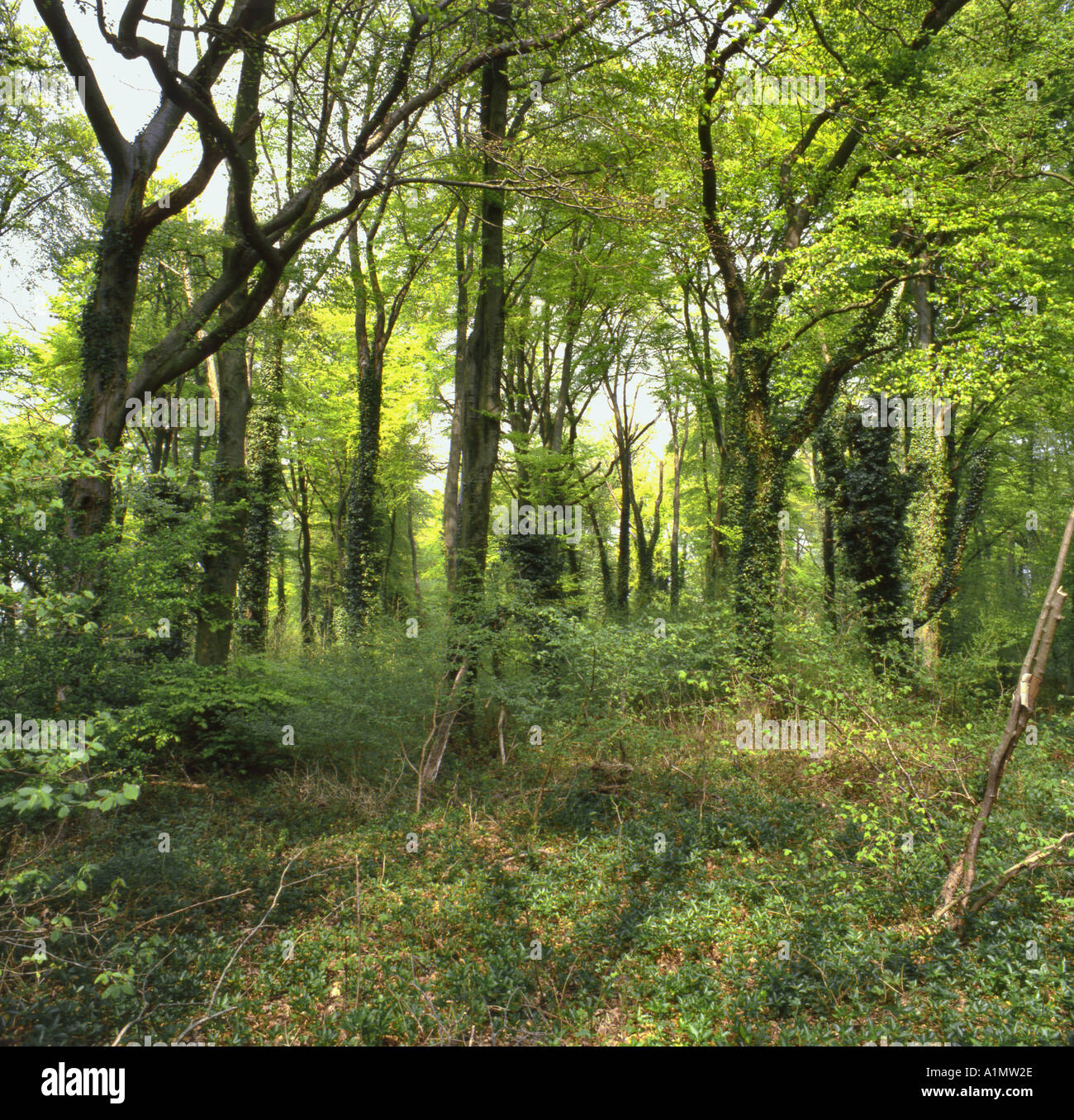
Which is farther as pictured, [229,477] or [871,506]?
[871,506]

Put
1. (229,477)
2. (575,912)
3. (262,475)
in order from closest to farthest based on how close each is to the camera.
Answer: (575,912)
(229,477)
(262,475)

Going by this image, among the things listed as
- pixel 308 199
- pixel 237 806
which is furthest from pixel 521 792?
pixel 308 199

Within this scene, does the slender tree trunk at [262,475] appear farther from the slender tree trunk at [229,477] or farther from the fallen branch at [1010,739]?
the fallen branch at [1010,739]

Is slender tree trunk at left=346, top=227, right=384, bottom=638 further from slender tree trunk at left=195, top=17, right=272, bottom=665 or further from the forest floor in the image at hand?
the forest floor

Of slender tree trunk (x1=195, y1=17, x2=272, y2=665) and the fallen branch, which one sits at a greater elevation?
slender tree trunk (x1=195, y1=17, x2=272, y2=665)

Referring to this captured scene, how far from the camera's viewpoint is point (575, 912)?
6.04 metres

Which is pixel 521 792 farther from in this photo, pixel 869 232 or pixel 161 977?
pixel 869 232

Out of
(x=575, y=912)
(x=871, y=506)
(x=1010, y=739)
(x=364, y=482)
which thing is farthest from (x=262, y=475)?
(x=1010, y=739)

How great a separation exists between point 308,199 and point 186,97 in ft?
5.84

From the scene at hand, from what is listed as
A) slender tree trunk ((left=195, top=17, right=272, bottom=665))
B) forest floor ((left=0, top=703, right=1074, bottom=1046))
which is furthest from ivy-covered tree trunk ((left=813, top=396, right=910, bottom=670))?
slender tree trunk ((left=195, top=17, right=272, bottom=665))

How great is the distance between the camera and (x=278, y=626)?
71.1ft

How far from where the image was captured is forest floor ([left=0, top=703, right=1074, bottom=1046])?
441cm

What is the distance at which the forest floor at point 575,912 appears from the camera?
4.41 metres

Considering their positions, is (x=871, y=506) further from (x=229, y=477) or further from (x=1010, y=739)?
(x=229, y=477)
